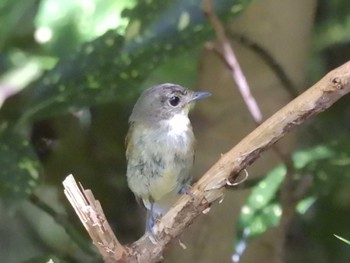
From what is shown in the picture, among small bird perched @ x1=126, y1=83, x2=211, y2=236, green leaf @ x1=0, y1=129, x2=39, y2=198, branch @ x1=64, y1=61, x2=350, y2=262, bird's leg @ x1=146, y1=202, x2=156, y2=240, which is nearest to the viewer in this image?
branch @ x1=64, y1=61, x2=350, y2=262

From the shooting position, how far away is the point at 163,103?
138 cm

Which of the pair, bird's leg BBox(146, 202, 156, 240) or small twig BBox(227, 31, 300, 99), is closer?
bird's leg BBox(146, 202, 156, 240)

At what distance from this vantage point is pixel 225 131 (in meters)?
1.50

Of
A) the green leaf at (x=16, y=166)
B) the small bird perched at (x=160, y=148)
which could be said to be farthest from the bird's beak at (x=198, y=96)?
the green leaf at (x=16, y=166)

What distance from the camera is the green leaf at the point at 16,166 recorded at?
4.60 ft

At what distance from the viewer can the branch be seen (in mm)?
942

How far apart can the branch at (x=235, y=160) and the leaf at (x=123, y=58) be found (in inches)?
13.7

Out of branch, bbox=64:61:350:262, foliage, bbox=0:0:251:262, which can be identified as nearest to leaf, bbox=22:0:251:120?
foliage, bbox=0:0:251:262

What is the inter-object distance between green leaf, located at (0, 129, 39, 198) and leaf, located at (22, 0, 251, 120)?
88mm

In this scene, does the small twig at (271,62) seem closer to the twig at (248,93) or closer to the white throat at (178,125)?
the twig at (248,93)

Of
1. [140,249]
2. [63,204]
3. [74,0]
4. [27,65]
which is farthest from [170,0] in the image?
[63,204]

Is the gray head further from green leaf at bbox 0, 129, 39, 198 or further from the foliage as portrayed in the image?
green leaf at bbox 0, 129, 39, 198

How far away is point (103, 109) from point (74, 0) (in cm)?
46

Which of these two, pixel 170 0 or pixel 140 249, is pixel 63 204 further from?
pixel 140 249
